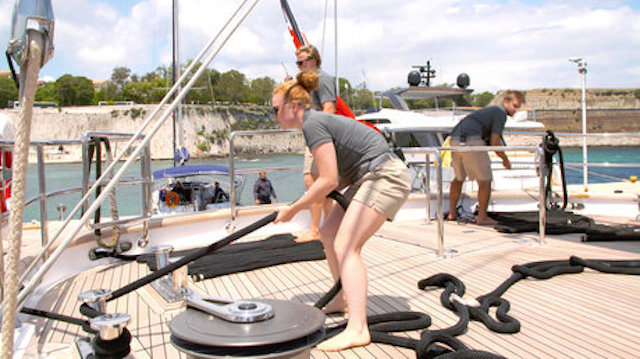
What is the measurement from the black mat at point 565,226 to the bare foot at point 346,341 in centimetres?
327

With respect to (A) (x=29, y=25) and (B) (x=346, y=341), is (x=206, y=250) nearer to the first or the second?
(B) (x=346, y=341)

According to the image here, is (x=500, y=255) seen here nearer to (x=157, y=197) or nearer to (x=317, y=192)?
(x=317, y=192)

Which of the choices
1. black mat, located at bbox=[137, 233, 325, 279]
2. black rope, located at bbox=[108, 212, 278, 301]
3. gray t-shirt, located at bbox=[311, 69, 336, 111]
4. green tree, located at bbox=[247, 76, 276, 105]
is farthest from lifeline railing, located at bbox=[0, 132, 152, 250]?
green tree, located at bbox=[247, 76, 276, 105]

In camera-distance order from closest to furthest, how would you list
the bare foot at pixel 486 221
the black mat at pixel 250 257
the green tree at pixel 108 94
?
1. the black mat at pixel 250 257
2. the bare foot at pixel 486 221
3. the green tree at pixel 108 94

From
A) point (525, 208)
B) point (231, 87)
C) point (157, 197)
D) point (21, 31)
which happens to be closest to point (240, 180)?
point (157, 197)

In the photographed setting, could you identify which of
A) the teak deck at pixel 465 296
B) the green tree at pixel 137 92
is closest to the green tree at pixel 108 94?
the green tree at pixel 137 92

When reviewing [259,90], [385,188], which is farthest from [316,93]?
[259,90]

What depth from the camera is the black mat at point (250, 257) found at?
4012mm

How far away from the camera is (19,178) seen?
126 centimetres

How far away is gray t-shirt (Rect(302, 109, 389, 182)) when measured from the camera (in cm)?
242

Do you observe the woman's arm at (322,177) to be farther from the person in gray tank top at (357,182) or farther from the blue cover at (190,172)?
the blue cover at (190,172)

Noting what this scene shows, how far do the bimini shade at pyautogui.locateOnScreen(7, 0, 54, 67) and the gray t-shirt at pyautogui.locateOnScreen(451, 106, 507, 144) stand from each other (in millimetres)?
4929

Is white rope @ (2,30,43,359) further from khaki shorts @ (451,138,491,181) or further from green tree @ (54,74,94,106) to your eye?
green tree @ (54,74,94,106)

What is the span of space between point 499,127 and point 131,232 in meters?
3.76
